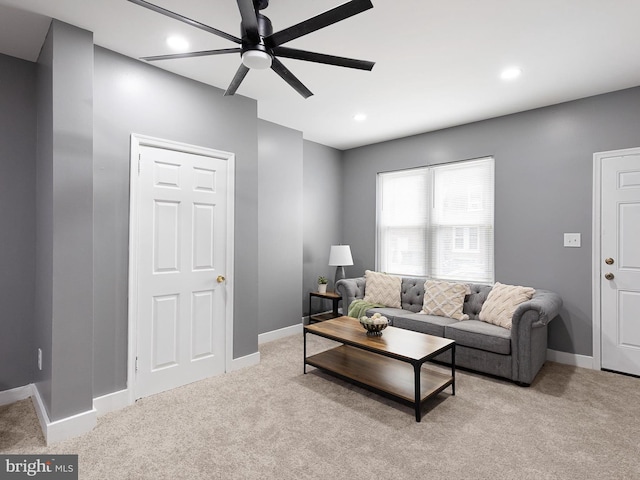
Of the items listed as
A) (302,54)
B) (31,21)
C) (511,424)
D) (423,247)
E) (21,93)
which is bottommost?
(511,424)

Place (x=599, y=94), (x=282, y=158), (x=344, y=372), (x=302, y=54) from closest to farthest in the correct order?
(x=302, y=54), (x=344, y=372), (x=599, y=94), (x=282, y=158)

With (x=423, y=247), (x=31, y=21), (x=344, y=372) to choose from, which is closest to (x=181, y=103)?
(x=31, y=21)

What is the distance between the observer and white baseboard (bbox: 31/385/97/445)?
2201mm

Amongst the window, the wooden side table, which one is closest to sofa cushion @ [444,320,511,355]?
the window

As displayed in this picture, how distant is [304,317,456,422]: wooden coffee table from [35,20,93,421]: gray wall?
1.79 metres

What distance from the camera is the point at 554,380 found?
124 inches

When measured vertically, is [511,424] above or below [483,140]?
below

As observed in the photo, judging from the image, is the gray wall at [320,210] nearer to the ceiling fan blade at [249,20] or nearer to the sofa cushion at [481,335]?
the sofa cushion at [481,335]

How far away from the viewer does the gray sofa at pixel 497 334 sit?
2988 millimetres

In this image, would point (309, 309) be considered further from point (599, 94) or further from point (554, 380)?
point (599, 94)

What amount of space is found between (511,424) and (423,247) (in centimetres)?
267

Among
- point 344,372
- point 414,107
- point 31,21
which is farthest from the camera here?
point 414,107

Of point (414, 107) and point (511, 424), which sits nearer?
point (511, 424)

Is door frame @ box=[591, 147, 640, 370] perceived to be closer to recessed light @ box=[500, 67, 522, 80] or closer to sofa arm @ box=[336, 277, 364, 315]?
recessed light @ box=[500, 67, 522, 80]
